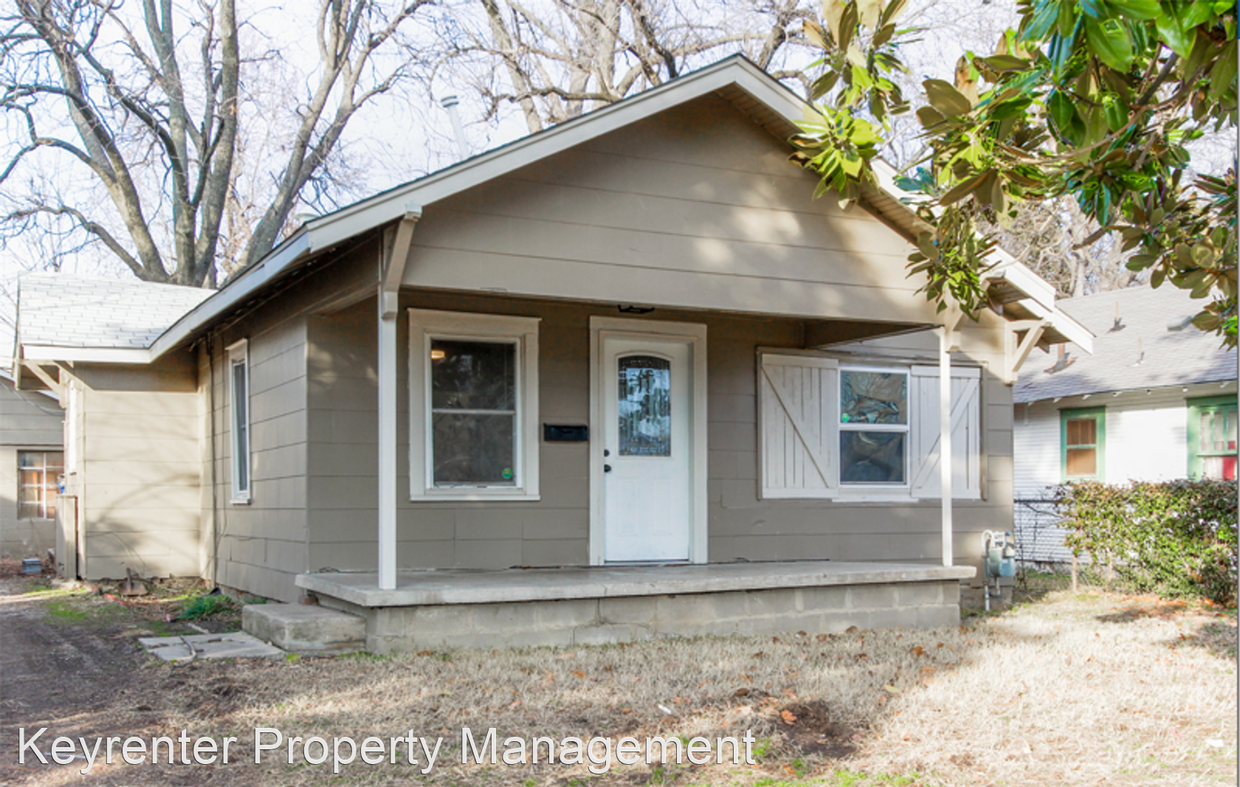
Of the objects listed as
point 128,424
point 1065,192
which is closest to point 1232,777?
point 1065,192

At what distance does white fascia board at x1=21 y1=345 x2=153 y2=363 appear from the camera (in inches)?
405

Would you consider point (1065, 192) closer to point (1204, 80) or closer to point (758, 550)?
point (1204, 80)

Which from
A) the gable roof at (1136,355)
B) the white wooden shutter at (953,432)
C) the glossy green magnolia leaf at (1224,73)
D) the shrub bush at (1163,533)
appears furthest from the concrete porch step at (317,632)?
the gable roof at (1136,355)

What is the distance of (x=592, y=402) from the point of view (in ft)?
28.2

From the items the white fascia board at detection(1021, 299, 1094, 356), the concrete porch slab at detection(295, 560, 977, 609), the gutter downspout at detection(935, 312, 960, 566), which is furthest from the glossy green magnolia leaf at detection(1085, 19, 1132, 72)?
the white fascia board at detection(1021, 299, 1094, 356)

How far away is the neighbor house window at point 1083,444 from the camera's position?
1452 centimetres

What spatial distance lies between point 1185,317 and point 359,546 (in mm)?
12512

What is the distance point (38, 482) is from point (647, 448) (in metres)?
11.3

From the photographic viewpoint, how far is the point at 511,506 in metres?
8.30

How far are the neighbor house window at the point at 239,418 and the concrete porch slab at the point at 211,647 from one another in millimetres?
2609

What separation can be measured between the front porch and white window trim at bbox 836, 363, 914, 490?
1063 millimetres

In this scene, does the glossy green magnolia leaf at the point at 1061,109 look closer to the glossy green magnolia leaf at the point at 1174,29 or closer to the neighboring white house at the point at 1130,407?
the glossy green magnolia leaf at the point at 1174,29

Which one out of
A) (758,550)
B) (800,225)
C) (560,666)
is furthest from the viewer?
(758,550)

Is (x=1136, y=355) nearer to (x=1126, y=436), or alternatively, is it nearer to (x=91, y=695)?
(x=1126, y=436)
